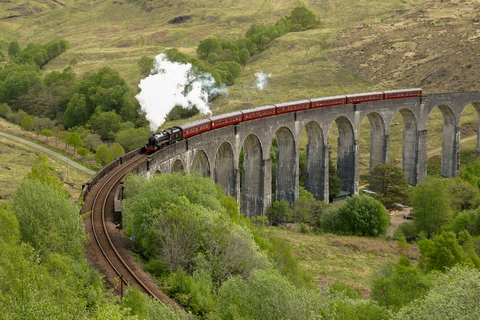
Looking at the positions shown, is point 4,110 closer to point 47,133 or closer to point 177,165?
point 47,133

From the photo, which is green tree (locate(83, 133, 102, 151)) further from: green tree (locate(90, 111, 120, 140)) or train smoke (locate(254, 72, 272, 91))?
train smoke (locate(254, 72, 272, 91))

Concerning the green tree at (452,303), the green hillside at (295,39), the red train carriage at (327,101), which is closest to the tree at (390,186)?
the red train carriage at (327,101)

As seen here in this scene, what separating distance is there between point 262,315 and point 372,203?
31.3 m

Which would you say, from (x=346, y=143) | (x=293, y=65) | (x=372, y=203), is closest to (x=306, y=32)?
(x=293, y=65)

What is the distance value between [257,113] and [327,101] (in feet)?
33.5

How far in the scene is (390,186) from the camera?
5922 cm

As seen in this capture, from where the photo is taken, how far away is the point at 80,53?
140 m

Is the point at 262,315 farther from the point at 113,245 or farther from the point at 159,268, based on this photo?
the point at 113,245

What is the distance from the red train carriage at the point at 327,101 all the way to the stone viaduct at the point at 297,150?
553 mm

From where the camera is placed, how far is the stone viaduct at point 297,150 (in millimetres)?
48250

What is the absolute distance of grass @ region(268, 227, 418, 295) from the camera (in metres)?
39.3

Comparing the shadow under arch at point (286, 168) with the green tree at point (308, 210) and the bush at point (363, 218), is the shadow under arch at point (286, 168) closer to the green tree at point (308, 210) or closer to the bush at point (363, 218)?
the green tree at point (308, 210)

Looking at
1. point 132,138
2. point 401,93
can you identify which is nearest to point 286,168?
point 401,93

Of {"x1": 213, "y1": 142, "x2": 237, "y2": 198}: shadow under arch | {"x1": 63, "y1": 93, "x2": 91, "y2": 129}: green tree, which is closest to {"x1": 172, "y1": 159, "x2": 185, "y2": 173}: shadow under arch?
{"x1": 213, "y1": 142, "x2": 237, "y2": 198}: shadow under arch
